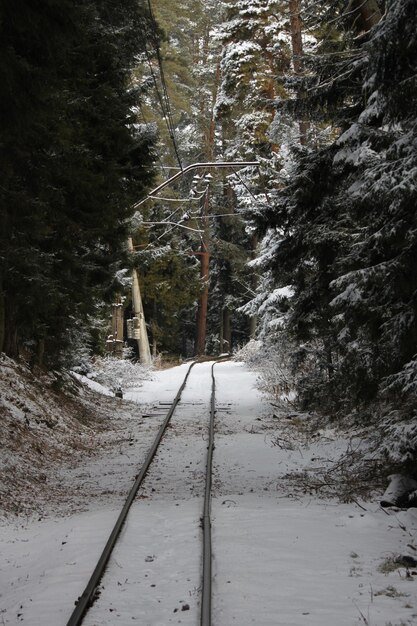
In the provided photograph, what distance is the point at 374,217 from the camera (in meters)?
7.34

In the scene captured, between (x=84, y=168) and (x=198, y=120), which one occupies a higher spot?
(x=198, y=120)

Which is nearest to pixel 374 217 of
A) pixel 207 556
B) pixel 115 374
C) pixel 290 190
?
pixel 290 190

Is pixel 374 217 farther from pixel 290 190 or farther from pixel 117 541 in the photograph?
pixel 117 541

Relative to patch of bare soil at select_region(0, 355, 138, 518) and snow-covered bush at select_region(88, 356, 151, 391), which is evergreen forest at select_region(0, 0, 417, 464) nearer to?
patch of bare soil at select_region(0, 355, 138, 518)

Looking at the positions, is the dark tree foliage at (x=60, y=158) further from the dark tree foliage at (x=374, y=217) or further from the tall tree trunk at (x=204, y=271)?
the tall tree trunk at (x=204, y=271)

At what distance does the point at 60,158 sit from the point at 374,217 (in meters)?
5.19

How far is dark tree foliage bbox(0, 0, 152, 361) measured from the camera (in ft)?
22.9

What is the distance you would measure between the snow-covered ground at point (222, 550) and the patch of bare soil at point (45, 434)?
0.28m

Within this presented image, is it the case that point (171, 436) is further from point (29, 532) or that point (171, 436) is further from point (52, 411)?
point (29, 532)

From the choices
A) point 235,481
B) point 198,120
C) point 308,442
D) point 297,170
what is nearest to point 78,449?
point 235,481

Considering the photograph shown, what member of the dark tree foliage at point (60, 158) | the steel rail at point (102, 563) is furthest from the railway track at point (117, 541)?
the dark tree foliage at point (60, 158)

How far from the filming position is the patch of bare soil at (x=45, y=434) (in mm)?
8406

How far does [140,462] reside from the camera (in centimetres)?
1039

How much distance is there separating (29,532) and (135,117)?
8946mm
